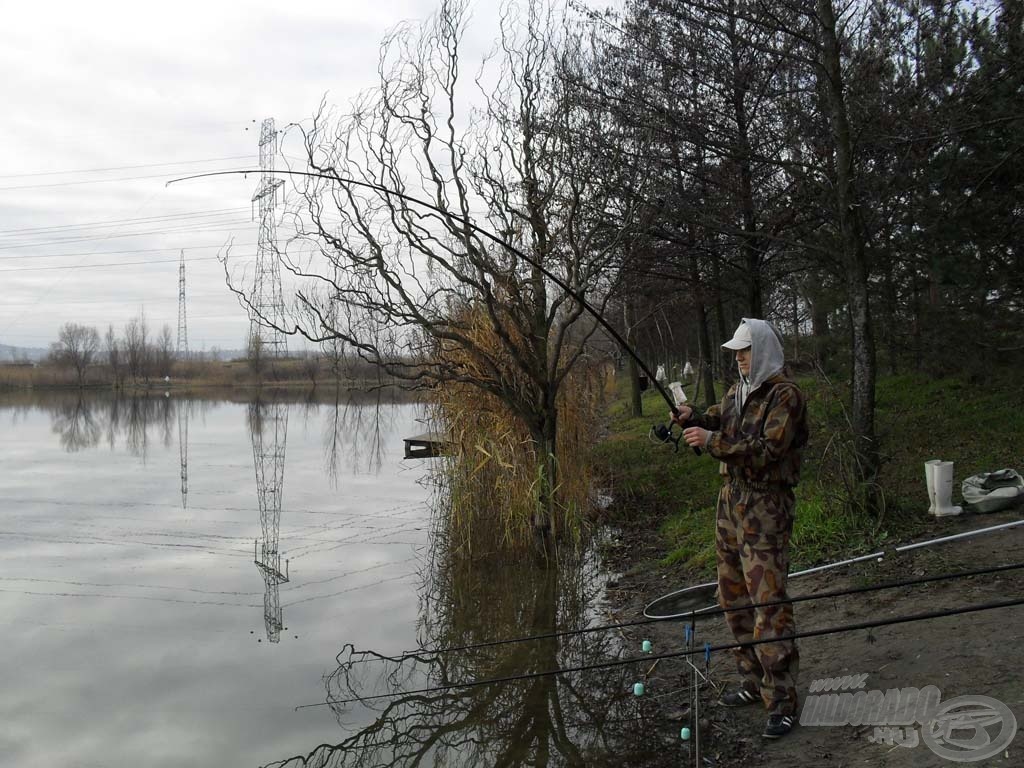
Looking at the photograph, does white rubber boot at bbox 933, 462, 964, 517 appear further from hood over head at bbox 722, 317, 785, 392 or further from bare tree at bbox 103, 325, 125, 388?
bare tree at bbox 103, 325, 125, 388

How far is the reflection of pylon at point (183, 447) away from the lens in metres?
15.4

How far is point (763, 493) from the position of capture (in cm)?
407

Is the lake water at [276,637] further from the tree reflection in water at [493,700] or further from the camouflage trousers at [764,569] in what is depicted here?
the camouflage trousers at [764,569]

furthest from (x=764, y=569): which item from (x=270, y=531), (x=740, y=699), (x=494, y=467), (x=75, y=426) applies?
(x=75, y=426)

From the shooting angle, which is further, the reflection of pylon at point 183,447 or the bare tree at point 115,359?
the bare tree at point 115,359

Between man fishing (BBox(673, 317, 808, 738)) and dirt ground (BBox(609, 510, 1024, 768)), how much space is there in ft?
0.86

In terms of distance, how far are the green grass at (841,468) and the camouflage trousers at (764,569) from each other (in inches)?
105

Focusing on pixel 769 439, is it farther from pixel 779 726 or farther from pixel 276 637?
pixel 276 637

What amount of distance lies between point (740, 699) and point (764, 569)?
0.94 metres

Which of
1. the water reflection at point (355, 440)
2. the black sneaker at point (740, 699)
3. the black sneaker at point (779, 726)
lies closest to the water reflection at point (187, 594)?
the water reflection at point (355, 440)

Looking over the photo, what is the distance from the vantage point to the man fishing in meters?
4.02

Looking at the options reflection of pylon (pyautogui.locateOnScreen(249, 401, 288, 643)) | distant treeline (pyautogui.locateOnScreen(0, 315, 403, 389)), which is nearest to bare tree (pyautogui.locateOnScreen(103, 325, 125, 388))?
distant treeline (pyautogui.locateOnScreen(0, 315, 403, 389))

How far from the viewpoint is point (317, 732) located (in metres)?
5.37

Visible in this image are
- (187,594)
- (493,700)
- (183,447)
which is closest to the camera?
Result: (493,700)
